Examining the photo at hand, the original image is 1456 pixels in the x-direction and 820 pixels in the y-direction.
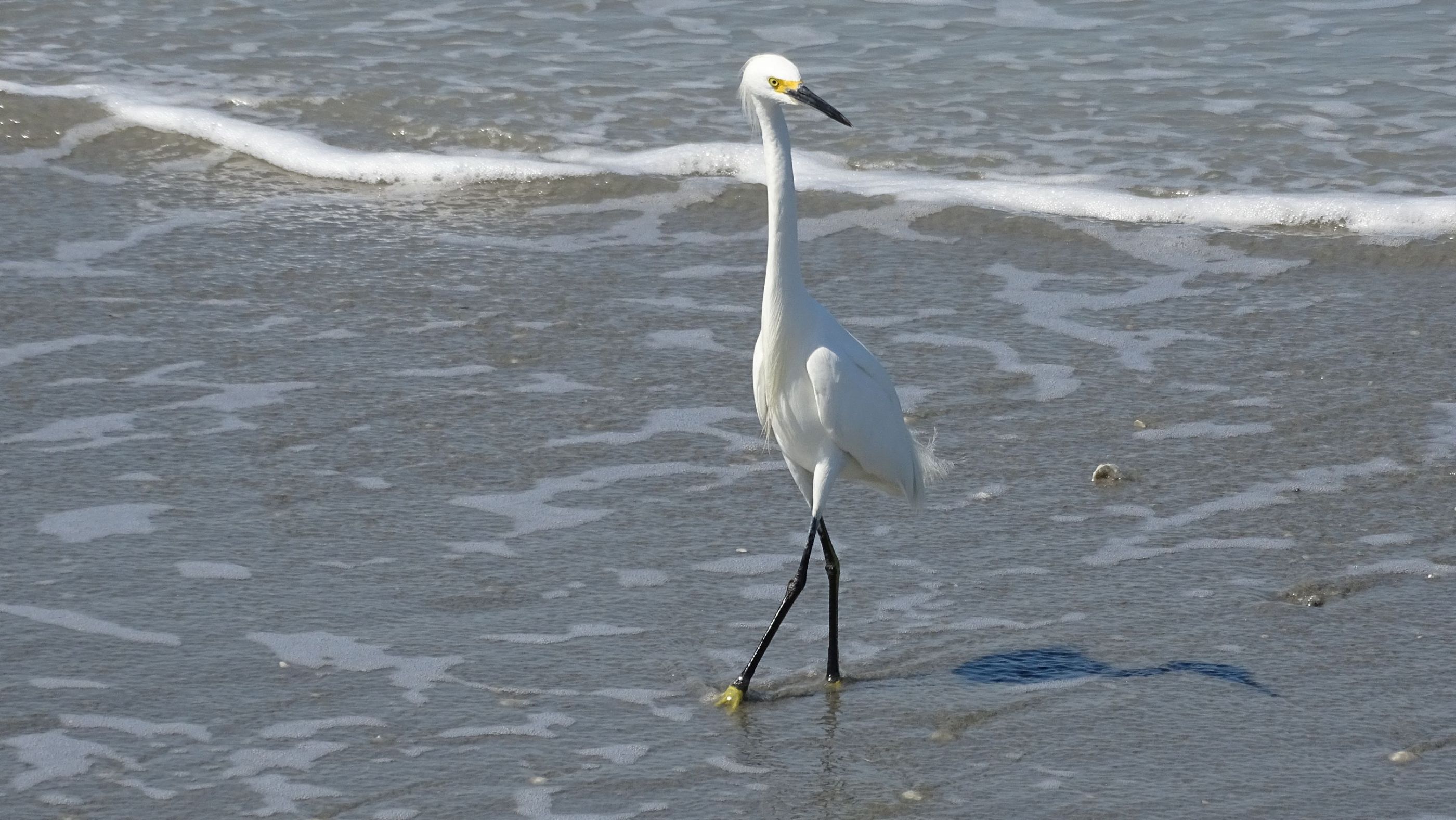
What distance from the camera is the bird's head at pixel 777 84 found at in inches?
135

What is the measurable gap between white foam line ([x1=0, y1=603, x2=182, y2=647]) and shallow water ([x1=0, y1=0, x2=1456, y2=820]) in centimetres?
2

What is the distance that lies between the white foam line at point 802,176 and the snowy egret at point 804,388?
3.10 meters

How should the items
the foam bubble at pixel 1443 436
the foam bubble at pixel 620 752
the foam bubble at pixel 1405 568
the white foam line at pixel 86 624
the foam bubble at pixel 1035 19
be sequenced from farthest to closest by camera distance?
the foam bubble at pixel 1035 19 → the foam bubble at pixel 1443 436 → the foam bubble at pixel 1405 568 → the white foam line at pixel 86 624 → the foam bubble at pixel 620 752

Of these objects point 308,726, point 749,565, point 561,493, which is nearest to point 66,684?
point 308,726

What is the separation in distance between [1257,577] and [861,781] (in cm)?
129

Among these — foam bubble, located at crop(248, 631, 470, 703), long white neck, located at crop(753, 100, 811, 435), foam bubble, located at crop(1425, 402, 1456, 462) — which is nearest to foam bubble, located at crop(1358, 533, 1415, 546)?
foam bubble, located at crop(1425, 402, 1456, 462)

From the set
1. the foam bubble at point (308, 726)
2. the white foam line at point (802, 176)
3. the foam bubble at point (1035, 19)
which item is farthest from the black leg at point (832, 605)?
the foam bubble at point (1035, 19)

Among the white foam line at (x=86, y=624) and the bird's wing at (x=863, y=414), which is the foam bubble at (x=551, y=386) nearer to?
the bird's wing at (x=863, y=414)

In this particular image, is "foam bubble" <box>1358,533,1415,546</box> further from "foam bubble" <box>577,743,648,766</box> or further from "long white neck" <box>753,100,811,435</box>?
"foam bubble" <box>577,743,648,766</box>

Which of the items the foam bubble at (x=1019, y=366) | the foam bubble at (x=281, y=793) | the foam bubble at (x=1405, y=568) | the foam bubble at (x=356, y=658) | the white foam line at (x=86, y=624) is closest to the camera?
the foam bubble at (x=281, y=793)

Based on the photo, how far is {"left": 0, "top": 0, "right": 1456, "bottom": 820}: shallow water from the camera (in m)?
3.27

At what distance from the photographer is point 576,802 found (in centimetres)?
307

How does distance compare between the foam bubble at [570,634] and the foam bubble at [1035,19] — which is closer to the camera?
the foam bubble at [570,634]

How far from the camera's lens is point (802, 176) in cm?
716
